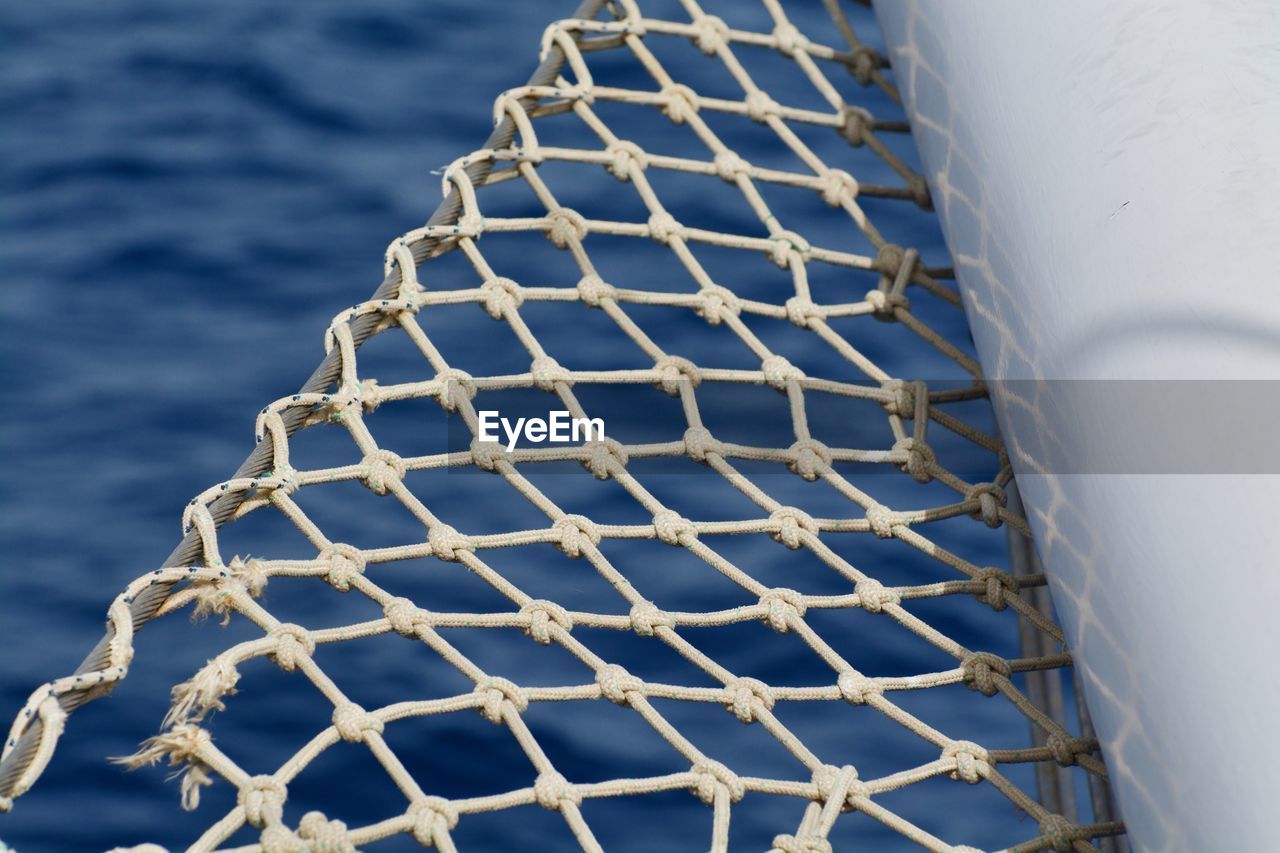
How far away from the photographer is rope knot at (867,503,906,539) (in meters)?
1.31

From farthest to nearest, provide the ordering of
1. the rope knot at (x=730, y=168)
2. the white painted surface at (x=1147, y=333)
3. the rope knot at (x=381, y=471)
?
1. the rope knot at (x=730, y=168)
2. the rope knot at (x=381, y=471)
3. the white painted surface at (x=1147, y=333)

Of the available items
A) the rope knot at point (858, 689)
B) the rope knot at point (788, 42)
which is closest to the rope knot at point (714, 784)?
the rope knot at point (858, 689)

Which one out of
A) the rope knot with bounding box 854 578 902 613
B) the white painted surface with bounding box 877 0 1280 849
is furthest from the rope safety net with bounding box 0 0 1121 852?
the white painted surface with bounding box 877 0 1280 849

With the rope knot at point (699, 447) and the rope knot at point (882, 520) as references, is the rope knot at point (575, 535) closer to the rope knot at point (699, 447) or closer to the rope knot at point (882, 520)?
the rope knot at point (699, 447)

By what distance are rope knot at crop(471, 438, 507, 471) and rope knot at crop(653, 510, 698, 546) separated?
0.13 metres

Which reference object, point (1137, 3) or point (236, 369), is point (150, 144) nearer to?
point (236, 369)

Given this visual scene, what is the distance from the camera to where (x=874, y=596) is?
4.10 ft

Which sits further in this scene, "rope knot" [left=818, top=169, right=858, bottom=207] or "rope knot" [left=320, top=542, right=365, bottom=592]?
"rope knot" [left=818, top=169, right=858, bottom=207]

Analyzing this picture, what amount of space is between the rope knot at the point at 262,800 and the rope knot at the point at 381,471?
306 mm

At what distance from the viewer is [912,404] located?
1401 millimetres

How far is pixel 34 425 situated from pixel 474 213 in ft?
4.39

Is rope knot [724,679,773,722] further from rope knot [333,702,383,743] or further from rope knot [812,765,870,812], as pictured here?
rope knot [333,702,383,743]

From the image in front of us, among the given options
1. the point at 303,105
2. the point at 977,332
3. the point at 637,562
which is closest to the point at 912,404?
the point at 977,332

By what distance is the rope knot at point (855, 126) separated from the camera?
1645 mm
